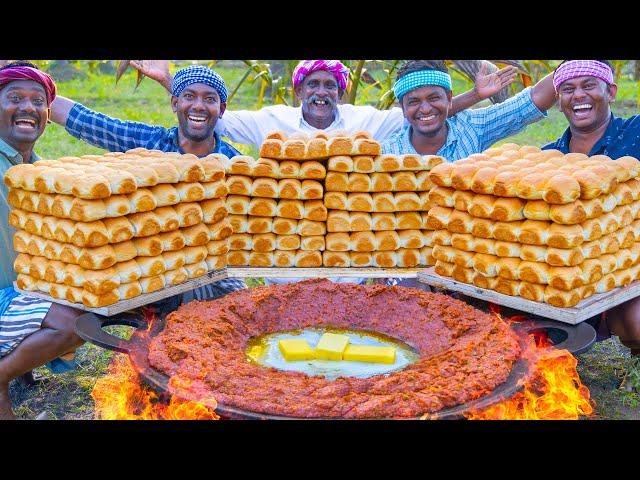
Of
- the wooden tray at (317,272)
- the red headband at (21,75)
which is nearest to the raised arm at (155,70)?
the red headband at (21,75)

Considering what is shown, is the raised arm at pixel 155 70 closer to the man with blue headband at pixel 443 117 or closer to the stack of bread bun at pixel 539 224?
the man with blue headband at pixel 443 117

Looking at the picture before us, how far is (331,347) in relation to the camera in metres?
3.80

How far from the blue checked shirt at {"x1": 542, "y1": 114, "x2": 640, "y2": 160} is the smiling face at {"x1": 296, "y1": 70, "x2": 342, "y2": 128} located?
6.48ft

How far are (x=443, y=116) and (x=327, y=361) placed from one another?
7.93ft

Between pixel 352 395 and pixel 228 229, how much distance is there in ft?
6.25

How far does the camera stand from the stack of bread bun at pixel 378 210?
4.93 metres

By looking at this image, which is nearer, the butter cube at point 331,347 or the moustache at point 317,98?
the butter cube at point 331,347

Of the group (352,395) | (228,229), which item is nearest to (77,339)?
(228,229)

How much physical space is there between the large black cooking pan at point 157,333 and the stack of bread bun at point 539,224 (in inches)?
7.8

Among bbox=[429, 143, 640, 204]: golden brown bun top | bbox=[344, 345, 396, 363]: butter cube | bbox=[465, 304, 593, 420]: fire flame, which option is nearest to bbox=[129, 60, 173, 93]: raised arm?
bbox=[429, 143, 640, 204]: golden brown bun top

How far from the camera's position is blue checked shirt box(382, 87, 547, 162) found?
5617 mm

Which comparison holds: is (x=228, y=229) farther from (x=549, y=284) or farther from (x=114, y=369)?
(x=549, y=284)

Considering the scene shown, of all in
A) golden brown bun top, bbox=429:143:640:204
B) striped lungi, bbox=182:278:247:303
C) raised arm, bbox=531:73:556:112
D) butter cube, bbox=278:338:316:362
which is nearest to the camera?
butter cube, bbox=278:338:316:362

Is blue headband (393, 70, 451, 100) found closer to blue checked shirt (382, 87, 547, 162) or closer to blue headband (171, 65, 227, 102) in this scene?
blue checked shirt (382, 87, 547, 162)
